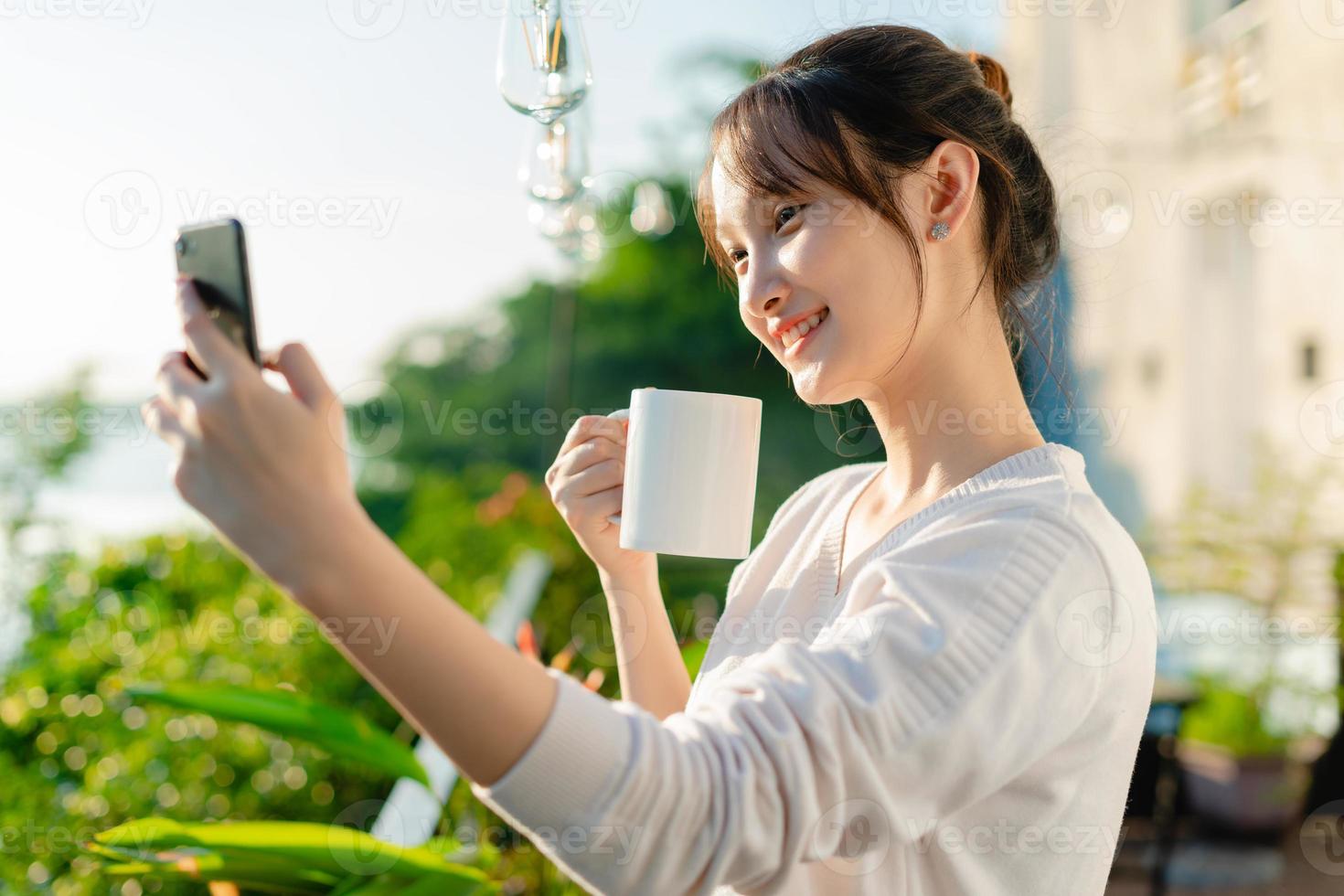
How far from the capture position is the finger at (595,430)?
3.22ft

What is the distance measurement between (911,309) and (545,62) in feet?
2.02

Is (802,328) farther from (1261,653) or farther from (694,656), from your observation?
(1261,653)

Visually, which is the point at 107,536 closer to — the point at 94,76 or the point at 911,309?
the point at 94,76

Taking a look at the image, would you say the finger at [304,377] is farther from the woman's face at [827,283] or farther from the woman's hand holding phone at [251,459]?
the woman's face at [827,283]

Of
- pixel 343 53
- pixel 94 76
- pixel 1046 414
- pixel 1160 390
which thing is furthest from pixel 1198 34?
pixel 94 76

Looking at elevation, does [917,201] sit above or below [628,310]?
above

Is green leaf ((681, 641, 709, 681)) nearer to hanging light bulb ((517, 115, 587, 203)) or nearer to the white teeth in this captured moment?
hanging light bulb ((517, 115, 587, 203))

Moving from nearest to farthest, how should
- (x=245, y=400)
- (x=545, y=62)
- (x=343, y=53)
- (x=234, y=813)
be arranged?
(x=245, y=400) → (x=545, y=62) → (x=234, y=813) → (x=343, y=53)

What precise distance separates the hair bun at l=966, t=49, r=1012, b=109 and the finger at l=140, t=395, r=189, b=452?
896 mm

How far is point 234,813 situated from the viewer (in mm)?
2240

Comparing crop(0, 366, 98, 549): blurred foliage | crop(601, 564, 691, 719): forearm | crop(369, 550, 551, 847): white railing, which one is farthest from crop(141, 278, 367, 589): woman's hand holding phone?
crop(0, 366, 98, 549): blurred foliage

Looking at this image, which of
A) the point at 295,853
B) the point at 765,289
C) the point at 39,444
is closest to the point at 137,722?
the point at 39,444

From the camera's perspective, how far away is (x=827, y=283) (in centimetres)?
83

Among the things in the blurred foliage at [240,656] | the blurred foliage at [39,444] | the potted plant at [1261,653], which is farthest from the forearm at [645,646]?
the potted plant at [1261,653]
